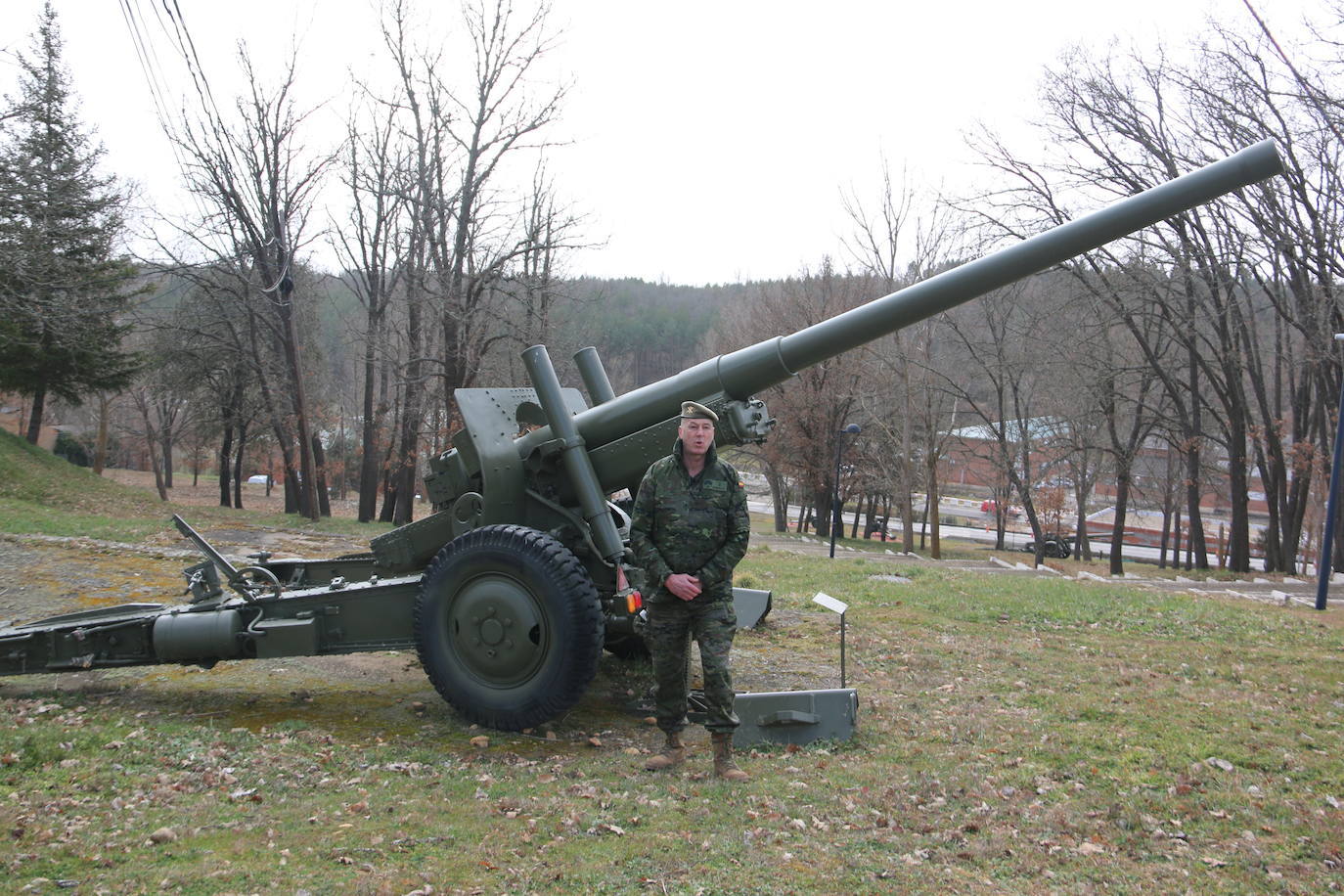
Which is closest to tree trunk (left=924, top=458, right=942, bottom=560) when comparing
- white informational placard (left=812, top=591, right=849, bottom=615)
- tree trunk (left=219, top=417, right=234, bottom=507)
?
tree trunk (left=219, top=417, right=234, bottom=507)

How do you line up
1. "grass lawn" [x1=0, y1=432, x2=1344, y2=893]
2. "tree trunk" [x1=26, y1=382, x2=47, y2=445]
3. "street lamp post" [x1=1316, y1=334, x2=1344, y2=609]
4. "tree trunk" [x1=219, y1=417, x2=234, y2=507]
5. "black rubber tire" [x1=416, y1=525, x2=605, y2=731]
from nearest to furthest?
"grass lawn" [x1=0, y1=432, x2=1344, y2=893] → "black rubber tire" [x1=416, y1=525, x2=605, y2=731] → "street lamp post" [x1=1316, y1=334, x2=1344, y2=609] → "tree trunk" [x1=26, y1=382, x2=47, y2=445] → "tree trunk" [x1=219, y1=417, x2=234, y2=507]

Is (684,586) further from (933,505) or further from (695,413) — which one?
(933,505)

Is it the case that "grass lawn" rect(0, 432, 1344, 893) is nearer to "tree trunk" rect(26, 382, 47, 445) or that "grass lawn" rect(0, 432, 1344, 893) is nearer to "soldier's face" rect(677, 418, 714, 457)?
"soldier's face" rect(677, 418, 714, 457)

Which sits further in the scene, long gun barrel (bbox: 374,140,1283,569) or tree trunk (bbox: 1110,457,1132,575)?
tree trunk (bbox: 1110,457,1132,575)

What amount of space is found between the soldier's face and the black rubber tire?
1.03m

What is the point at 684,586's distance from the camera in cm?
465

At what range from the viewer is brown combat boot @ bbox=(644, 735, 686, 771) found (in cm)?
481

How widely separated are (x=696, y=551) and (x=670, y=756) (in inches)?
41.2

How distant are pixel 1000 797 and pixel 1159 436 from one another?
29.2 metres

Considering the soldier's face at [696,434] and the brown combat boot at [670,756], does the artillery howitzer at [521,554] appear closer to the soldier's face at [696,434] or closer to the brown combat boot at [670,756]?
the brown combat boot at [670,756]

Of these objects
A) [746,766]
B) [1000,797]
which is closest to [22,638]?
[746,766]

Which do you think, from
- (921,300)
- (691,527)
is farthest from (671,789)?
(921,300)

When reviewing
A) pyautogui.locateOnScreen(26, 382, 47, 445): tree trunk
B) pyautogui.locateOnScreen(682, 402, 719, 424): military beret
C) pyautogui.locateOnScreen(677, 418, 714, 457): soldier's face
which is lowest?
pyautogui.locateOnScreen(677, 418, 714, 457): soldier's face

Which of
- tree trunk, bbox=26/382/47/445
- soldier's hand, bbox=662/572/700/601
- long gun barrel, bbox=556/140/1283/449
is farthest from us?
tree trunk, bbox=26/382/47/445
